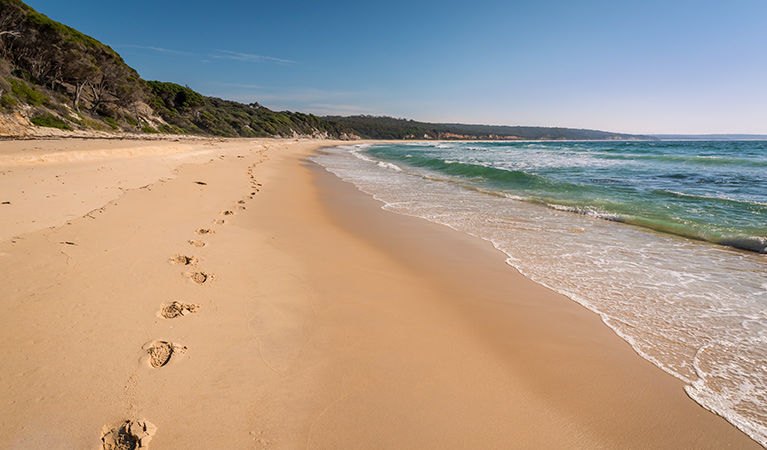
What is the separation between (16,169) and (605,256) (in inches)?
464


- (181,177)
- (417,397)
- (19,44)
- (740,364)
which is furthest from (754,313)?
(19,44)

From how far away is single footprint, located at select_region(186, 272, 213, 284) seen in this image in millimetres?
3184

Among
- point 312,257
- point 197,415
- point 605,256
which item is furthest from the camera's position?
point 605,256

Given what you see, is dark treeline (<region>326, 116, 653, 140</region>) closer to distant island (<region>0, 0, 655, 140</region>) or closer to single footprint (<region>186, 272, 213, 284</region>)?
distant island (<region>0, 0, 655, 140</region>)

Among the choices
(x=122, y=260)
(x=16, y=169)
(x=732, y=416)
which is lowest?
(x=732, y=416)

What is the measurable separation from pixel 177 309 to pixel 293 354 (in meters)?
1.11

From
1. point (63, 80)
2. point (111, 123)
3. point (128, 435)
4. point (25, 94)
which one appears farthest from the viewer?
point (111, 123)

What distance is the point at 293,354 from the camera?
2.29 metres

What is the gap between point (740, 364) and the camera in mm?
2494

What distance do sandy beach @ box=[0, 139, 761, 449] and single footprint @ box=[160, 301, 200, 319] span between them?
0.02 metres

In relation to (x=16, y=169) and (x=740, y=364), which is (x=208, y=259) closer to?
(x=740, y=364)

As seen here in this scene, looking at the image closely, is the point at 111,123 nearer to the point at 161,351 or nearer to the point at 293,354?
the point at 161,351

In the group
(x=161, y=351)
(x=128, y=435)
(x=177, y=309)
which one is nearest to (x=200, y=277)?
(x=177, y=309)

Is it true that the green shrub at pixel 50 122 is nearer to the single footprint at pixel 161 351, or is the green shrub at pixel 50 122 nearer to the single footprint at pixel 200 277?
the single footprint at pixel 200 277
